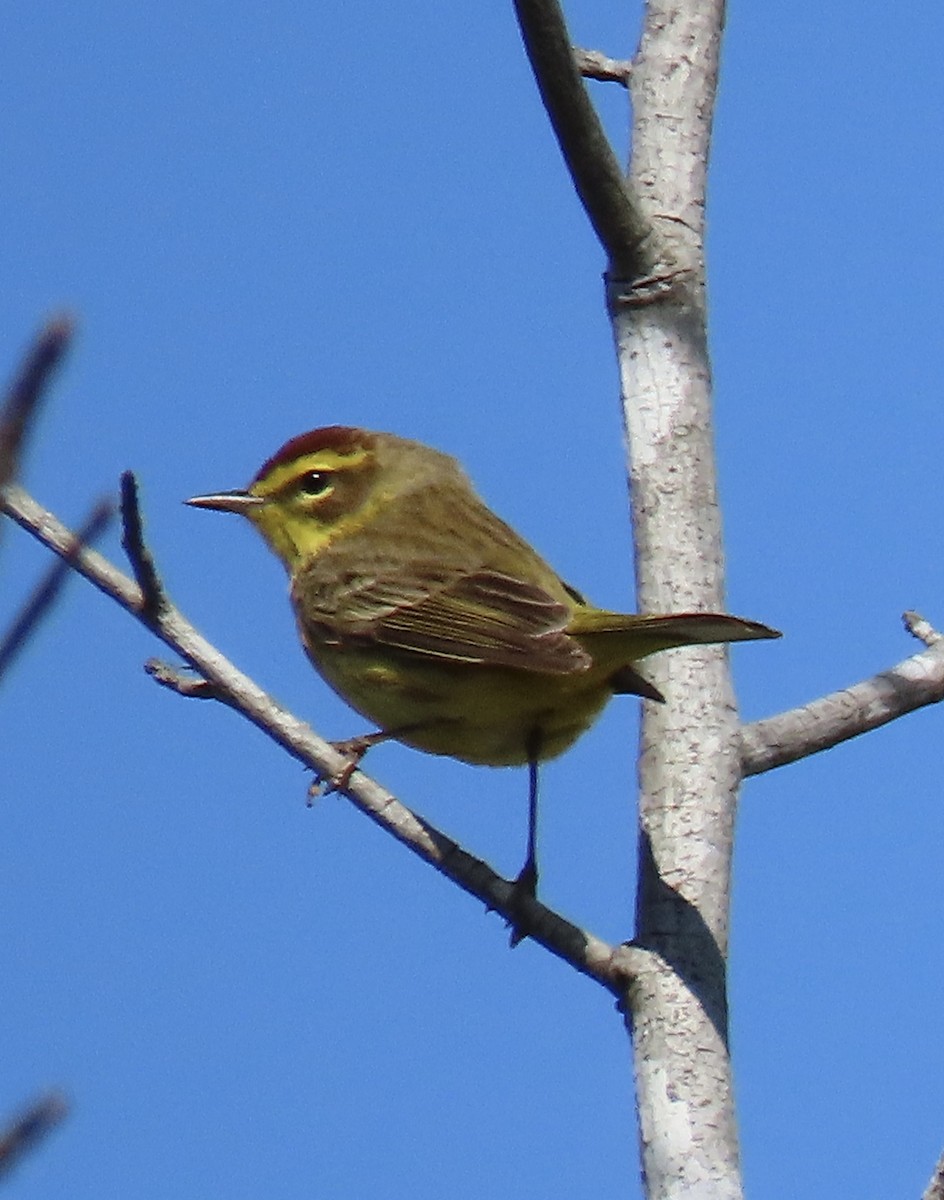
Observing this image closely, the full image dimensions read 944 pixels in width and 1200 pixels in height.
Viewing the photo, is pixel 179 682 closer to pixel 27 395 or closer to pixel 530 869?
pixel 530 869

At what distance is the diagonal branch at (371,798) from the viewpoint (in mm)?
4211

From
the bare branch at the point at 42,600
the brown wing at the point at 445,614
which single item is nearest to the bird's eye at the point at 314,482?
the brown wing at the point at 445,614

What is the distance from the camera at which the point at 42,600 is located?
1.45 m

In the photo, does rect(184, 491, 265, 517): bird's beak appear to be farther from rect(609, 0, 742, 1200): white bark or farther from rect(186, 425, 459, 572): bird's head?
rect(609, 0, 742, 1200): white bark

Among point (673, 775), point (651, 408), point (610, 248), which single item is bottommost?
point (673, 775)

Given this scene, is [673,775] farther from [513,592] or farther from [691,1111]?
[513,592]

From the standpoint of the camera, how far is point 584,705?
572 centimetres

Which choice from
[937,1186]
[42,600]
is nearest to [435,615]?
[937,1186]

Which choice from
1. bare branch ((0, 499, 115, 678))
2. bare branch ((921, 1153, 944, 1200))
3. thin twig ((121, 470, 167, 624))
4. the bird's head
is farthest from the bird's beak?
bare branch ((0, 499, 115, 678))

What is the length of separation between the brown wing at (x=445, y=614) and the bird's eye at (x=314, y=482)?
1.45 feet

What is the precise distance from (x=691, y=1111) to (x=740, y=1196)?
210 mm

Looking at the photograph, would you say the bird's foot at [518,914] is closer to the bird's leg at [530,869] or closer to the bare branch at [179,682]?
the bird's leg at [530,869]

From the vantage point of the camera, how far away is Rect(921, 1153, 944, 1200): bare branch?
127 inches

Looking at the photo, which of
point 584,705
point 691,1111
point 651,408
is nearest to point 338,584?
point 584,705
